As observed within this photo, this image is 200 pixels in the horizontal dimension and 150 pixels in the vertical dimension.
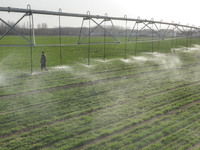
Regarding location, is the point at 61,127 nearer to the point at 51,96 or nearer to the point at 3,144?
the point at 3,144

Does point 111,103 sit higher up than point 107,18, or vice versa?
point 107,18

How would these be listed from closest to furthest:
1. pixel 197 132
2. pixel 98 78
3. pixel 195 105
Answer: pixel 197 132 < pixel 195 105 < pixel 98 78

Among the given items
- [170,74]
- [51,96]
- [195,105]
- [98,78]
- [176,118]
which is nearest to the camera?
[176,118]

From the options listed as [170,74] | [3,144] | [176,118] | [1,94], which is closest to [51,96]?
[1,94]

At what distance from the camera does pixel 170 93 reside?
431 inches

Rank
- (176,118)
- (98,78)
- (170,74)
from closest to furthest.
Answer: (176,118)
(98,78)
(170,74)

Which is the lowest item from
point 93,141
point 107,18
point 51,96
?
point 93,141

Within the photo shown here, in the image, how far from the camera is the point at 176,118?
26.1 feet

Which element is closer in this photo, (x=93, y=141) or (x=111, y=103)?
(x=93, y=141)

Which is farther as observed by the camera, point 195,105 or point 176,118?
point 195,105

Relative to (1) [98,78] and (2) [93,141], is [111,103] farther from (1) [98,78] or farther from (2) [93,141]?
(1) [98,78]

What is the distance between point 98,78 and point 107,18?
483cm

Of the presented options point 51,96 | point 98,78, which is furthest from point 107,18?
point 51,96

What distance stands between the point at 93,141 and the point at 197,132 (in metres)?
3.79
